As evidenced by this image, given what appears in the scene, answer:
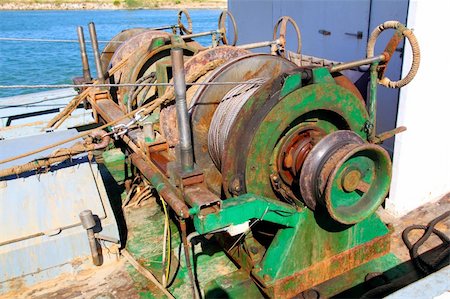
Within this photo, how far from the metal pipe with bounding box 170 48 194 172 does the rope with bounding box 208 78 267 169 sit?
42cm

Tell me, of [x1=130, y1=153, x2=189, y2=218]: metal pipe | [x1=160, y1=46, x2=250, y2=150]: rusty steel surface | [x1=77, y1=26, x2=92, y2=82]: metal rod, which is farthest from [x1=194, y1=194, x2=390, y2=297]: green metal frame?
[x1=77, y1=26, x2=92, y2=82]: metal rod

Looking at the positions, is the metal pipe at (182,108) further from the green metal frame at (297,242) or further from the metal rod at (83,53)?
the metal rod at (83,53)

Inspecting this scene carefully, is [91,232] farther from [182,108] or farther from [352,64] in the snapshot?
Result: [352,64]

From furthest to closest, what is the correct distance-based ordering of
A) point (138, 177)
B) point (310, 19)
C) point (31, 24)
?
1. point (31, 24)
2. point (310, 19)
3. point (138, 177)

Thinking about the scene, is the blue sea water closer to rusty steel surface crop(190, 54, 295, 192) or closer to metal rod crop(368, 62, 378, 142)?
rusty steel surface crop(190, 54, 295, 192)

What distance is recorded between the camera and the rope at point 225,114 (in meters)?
3.42

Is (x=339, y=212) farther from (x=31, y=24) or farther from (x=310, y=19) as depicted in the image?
(x=31, y=24)

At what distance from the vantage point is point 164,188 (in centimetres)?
321

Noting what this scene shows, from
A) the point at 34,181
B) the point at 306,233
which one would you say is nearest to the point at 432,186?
the point at 306,233

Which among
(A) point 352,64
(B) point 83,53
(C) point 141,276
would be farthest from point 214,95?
(B) point 83,53

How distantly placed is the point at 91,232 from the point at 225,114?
1465 millimetres

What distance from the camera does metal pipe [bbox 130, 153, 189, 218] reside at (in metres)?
2.87

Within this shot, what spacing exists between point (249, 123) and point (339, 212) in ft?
2.79

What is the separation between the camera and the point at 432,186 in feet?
15.4
